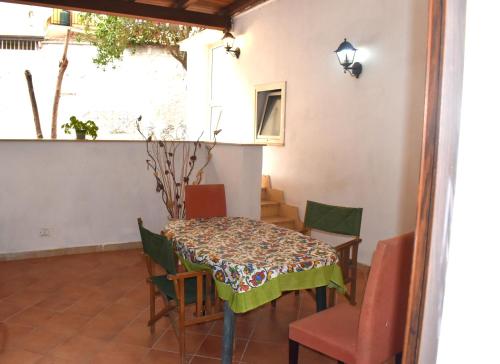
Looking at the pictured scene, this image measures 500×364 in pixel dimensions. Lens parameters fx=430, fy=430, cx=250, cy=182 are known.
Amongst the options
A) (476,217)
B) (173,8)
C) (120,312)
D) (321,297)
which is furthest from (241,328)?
(173,8)

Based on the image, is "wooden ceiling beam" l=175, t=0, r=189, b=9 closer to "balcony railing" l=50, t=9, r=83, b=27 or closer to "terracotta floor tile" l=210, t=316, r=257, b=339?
"balcony railing" l=50, t=9, r=83, b=27

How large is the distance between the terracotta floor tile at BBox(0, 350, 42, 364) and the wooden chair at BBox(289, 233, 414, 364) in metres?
1.62

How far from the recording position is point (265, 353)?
2.69 metres

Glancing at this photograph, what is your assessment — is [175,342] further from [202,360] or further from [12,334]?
[12,334]

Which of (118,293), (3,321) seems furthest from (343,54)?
(3,321)

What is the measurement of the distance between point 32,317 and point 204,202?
1.52 m

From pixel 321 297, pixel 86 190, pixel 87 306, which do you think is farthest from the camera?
pixel 86 190

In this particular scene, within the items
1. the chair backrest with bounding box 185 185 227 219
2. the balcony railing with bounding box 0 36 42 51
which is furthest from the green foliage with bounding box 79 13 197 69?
the chair backrest with bounding box 185 185 227 219

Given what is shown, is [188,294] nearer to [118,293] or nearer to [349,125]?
[118,293]

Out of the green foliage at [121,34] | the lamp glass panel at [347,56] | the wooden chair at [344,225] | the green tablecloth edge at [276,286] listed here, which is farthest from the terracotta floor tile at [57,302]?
the green foliage at [121,34]

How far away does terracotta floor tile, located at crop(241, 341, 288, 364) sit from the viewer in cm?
260

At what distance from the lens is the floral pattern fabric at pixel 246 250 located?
2172 mm

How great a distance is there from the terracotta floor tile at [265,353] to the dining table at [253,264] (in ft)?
1.18

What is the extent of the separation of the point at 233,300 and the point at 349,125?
2884 millimetres
